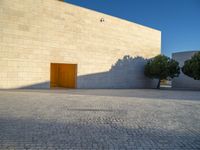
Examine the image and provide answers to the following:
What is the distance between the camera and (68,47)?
15289 mm

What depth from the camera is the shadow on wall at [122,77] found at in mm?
16703

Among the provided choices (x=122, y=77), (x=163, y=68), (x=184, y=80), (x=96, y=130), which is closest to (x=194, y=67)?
(x=163, y=68)

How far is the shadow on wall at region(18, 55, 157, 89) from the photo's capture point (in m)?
16.7

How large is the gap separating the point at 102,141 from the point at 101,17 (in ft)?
48.3

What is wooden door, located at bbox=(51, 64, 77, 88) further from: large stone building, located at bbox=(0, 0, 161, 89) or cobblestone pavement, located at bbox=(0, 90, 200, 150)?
cobblestone pavement, located at bbox=(0, 90, 200, 150)

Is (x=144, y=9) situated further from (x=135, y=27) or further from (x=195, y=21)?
(x=195, y=21)

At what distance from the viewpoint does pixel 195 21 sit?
19328 mm

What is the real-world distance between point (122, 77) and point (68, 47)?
641 cm

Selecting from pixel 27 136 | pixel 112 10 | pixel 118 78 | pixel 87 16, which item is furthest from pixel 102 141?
pixel 112 10

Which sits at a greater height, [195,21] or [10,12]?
[195,21]

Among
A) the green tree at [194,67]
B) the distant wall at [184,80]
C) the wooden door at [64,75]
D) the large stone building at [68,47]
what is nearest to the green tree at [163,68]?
the green tree at [194,67]

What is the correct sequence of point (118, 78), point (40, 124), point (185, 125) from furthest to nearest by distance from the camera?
point (118, 78) → point (185, 125) → point (40, 124)

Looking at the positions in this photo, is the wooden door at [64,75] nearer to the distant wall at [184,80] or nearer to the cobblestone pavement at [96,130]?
the cobblestone pavement at [96,130]

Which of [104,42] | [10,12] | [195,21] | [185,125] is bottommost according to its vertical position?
[185,125]
